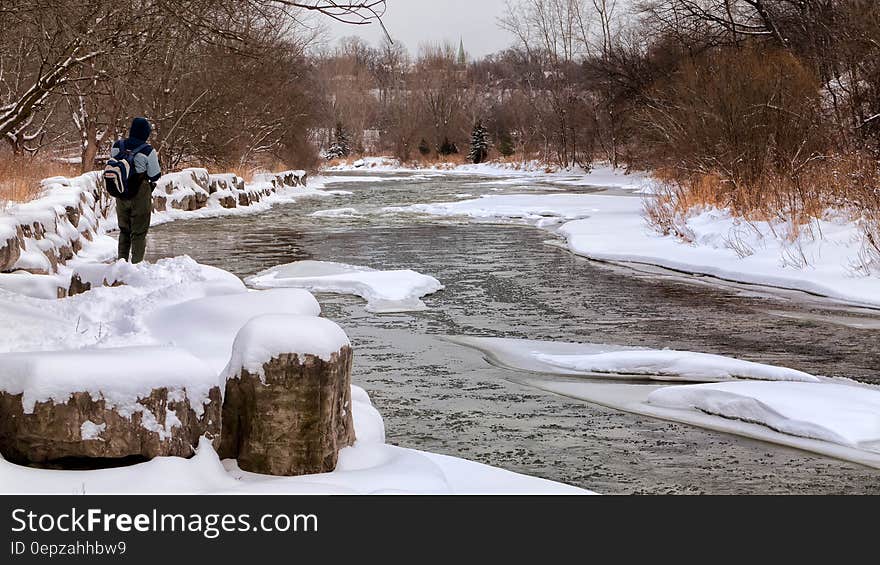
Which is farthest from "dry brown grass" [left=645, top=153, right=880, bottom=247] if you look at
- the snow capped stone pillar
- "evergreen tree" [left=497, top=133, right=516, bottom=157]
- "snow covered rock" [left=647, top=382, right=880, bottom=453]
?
"evergreen tree" [left=497, top=133, right=516, bottom=157]

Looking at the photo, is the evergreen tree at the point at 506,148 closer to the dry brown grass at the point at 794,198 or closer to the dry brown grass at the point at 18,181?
the dry brown grass at the point at 18,181

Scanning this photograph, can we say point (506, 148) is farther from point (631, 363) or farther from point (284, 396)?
point (284, 396)

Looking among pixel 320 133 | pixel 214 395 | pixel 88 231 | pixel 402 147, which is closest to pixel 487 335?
pixel 214 395

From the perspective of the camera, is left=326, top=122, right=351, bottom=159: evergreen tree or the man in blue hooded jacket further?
left=326, top=122, right=351, bottom=159: evergreen tree

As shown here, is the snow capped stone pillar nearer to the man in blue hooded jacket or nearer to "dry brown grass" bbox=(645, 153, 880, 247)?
the man in blue hooded jacket

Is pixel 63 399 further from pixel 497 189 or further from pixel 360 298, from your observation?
pixel 497 189

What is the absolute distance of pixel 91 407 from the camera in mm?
4527

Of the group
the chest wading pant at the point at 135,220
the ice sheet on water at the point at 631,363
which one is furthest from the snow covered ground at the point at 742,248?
the chest wading pant at the point at 135,220

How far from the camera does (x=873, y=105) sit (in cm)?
1767

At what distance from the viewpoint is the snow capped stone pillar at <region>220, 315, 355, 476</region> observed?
4.79m

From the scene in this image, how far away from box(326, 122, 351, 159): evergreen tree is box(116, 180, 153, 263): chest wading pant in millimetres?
75824

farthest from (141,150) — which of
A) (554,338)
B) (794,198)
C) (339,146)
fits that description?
(339,146)

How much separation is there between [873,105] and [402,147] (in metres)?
65.1

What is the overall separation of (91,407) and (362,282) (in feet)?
29.0
